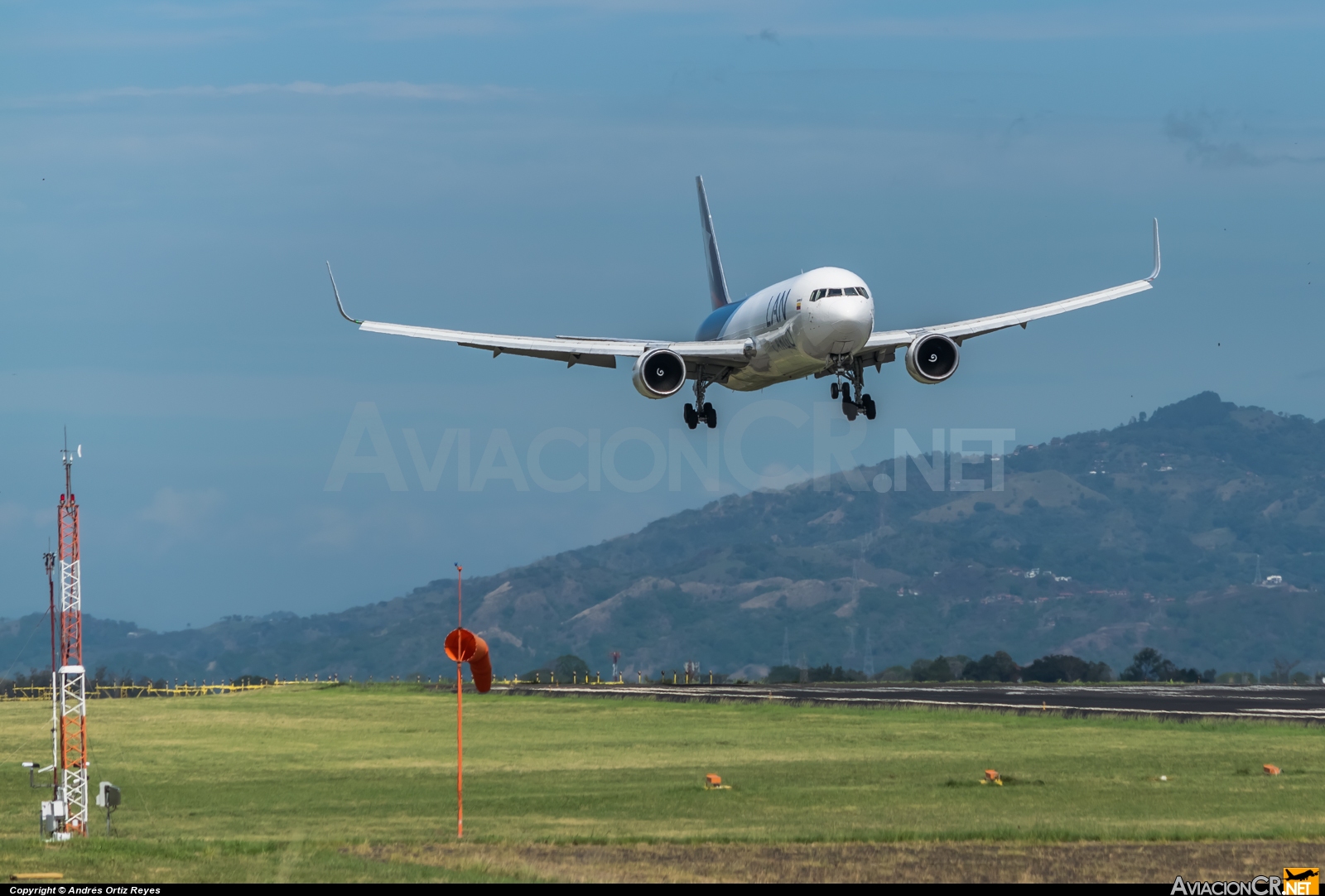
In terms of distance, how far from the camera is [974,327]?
67188mm

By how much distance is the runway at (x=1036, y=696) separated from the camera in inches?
3974

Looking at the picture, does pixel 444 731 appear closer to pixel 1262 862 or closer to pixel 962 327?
pixel 962 327

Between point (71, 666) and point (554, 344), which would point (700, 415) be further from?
point (71, 666)

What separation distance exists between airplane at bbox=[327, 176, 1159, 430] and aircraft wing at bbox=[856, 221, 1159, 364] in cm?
5

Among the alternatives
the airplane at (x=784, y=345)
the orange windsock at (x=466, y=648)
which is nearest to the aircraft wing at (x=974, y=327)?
the airplane at (x=784, y=345)

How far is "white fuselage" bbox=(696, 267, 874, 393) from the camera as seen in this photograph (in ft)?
193

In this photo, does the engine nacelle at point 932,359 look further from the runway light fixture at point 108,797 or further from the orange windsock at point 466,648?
the runway light fixture at point 108,797

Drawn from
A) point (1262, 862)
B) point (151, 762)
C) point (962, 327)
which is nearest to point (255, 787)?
point (151, 762)

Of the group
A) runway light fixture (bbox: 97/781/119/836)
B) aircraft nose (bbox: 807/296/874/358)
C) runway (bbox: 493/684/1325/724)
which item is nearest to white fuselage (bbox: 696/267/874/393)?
aircraft nose (bbox: 807/296/874/358)

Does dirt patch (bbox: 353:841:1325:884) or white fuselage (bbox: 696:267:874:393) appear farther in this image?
white fuselage (bbox: 696:267:874:393)

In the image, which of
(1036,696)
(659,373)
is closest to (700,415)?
(659,373)

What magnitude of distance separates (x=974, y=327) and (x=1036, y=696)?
6110 centimetres

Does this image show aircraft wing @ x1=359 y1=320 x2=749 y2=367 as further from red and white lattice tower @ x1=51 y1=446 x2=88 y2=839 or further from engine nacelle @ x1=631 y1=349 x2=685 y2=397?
red and white lattice tower @ x1=51 y1=446 x2=88 y2=839

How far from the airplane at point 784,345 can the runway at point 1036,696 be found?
36.6 metres
